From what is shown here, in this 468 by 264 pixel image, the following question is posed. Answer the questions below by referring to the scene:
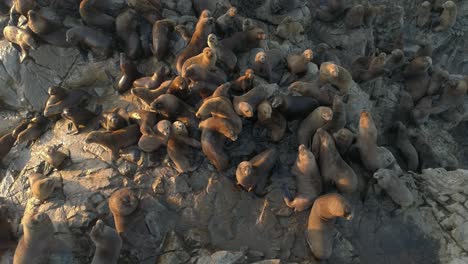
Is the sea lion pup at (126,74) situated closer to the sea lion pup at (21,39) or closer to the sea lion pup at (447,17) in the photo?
the sea lion pup at (21,39)

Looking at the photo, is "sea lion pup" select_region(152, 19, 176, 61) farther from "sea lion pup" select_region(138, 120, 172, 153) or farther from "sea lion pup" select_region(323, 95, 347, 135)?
"sea lion pup" select_region(323, 95, 347, 135)

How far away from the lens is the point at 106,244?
683cm

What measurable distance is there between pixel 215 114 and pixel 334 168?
2.35 m

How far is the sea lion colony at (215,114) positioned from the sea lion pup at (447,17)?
311 centimetres

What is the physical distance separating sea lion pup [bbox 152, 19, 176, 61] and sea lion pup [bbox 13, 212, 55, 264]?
4.10 meters

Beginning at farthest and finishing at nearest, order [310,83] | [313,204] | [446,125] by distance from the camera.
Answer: [446,125], [310,83], [313,204]

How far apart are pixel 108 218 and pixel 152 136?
167 centimetres

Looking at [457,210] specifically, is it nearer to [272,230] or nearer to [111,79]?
[272,230]

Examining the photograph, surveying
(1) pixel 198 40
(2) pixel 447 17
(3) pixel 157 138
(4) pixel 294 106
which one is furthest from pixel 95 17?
(2) pixel 447 17

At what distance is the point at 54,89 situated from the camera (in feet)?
29.1

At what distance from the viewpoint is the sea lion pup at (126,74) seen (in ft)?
29.7

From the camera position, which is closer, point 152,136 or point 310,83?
point 152,136

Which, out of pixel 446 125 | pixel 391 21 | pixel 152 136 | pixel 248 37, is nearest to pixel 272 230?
pixel 152 136

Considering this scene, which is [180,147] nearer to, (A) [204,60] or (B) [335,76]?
(A) [204,60]
